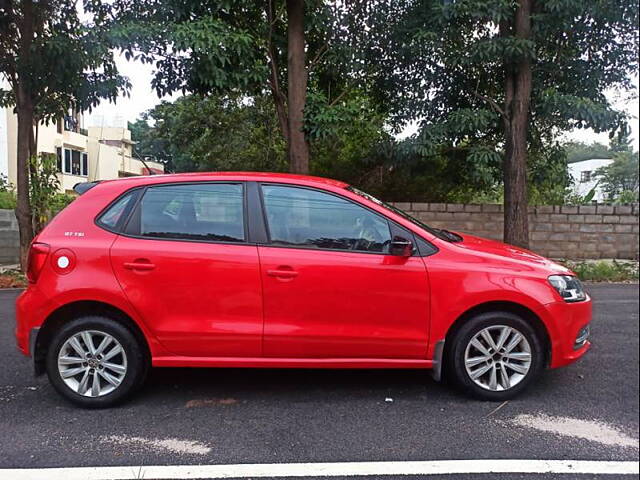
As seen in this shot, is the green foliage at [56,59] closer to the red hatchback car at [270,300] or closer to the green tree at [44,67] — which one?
the green tree at [44,67]

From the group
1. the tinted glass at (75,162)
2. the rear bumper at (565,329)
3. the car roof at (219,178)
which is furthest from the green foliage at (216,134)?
the rear bumper at (565,329)

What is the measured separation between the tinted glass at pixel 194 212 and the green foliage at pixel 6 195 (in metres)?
9.53

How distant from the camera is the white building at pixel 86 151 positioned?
984 centimetres

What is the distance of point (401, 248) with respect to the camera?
3.30 metres

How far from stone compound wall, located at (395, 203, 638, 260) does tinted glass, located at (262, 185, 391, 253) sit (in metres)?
6.93

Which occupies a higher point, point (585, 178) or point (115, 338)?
point (585, 178)

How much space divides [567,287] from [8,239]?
11045mm

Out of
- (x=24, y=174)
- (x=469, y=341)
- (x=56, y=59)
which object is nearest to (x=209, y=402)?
(x=469, y=341)

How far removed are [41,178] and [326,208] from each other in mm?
7743

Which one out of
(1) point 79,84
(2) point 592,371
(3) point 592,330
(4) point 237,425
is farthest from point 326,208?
(1) point 79,84

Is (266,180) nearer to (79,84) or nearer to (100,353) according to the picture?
(100,353)

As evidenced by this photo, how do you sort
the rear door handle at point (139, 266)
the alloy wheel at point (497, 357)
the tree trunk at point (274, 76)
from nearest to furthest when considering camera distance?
the rear door handle at point (139, 266), the alloy wheel at point (497, 357), the tree trunk at point (274, 76)

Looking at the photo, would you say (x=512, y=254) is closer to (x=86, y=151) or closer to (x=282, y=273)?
(x=282, y=273)

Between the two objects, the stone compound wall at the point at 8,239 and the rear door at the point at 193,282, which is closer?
the rear door at the point at 193,282
